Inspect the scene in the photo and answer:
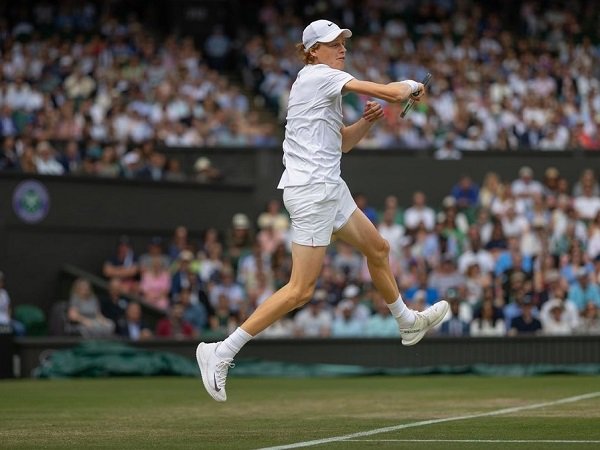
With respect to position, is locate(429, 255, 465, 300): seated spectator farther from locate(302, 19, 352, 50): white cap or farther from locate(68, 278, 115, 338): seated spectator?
locate(302, 19, 352, 50): white cap

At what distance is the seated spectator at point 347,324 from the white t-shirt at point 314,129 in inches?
391

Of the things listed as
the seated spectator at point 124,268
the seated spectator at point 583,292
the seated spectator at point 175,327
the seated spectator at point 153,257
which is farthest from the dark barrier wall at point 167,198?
the seated spectator at point 583,292

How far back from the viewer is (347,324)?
19062mm

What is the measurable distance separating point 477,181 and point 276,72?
4.90 m

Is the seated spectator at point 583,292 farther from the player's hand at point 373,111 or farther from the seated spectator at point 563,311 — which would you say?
the player's hand at point 373,111

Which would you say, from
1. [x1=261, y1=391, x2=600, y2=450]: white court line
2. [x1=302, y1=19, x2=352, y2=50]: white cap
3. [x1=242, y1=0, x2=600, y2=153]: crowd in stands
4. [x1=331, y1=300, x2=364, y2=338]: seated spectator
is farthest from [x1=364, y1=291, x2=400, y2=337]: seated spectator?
[x1=302, y1=19, x2=352, y2=50]: white cap

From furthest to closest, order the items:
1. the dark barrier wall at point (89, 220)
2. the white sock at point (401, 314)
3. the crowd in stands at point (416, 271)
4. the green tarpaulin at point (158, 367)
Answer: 1. the dark barrier wall at point (89, 220)
2. the crowd in stands at point (416, 271)
3. the green tarpaulin at point (158, 367)
4. the white sock at point (401, 314)

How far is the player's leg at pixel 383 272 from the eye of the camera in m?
9.15

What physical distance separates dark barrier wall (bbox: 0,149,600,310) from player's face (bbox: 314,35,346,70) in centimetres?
1312

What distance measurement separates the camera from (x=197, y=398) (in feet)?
41.1

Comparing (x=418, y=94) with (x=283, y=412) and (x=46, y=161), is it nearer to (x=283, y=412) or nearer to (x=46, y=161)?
(x=283, y=412)

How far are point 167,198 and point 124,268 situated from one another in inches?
85.6

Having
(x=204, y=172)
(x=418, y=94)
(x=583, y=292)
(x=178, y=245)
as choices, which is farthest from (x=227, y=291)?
(x=418, y=94)

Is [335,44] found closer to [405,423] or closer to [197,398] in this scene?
[405,423]
